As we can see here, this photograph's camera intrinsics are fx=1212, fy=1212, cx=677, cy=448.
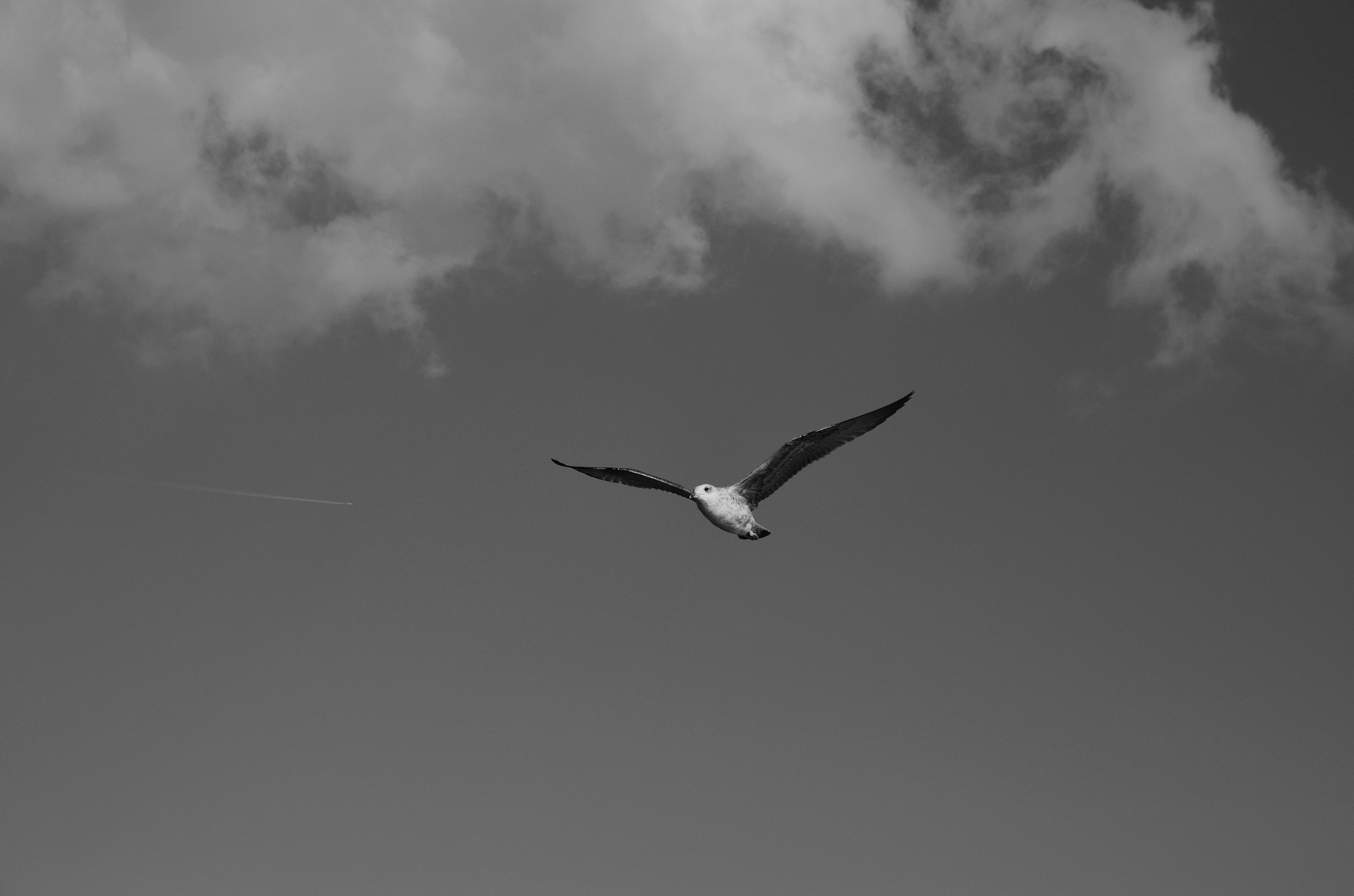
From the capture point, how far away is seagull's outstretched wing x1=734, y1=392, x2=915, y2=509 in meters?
32.3

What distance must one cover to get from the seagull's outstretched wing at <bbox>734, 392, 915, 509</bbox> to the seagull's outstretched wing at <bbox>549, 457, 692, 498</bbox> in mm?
1945

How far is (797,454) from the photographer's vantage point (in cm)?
3378

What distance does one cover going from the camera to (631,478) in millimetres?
35906

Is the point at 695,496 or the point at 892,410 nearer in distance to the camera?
the point at 892,410

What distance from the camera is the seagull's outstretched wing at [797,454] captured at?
106 ft

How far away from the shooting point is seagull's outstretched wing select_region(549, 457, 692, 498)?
35188 mm

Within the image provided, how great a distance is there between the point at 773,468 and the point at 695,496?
2326 millimetres

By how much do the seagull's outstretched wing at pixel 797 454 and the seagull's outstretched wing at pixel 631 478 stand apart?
76.6 inches

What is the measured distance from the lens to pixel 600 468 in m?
35.7

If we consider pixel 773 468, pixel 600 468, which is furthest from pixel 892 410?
pixel 600 468

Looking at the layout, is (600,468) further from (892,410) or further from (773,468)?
(892,410)

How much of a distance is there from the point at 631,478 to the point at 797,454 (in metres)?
5.21

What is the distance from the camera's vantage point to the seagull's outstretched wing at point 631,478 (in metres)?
35.2

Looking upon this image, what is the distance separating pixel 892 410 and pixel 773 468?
4269mm
